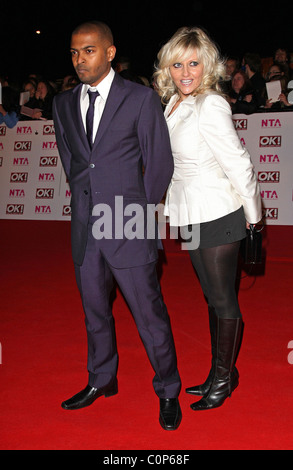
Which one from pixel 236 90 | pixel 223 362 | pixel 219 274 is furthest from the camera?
pixel 236 90

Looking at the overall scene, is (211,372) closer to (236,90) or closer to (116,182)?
(116,182)

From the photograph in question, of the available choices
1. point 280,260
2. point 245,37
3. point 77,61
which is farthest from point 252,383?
point 245,37

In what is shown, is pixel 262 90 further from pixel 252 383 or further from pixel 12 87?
pixel 252 383

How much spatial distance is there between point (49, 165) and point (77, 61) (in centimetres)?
475

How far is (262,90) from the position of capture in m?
6.79

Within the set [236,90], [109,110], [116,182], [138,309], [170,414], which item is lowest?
[170,414]

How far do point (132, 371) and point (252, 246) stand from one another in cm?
95

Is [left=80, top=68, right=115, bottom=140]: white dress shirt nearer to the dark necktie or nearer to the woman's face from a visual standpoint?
the dark necktie

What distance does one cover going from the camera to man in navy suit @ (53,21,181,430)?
2.18m

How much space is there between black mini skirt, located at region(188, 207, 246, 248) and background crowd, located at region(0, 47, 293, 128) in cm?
399

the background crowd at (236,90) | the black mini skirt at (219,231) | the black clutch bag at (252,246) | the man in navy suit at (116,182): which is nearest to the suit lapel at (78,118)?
the man in navy suit at (116,182)

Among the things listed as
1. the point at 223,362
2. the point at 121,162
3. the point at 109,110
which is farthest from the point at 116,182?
the point at 223,362

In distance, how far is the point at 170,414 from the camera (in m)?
2.29

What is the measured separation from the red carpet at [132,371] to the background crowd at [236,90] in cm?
237
